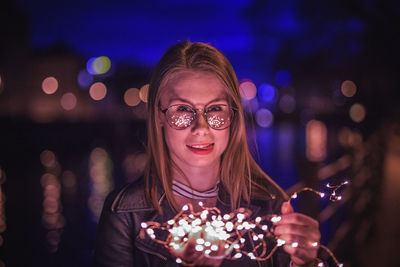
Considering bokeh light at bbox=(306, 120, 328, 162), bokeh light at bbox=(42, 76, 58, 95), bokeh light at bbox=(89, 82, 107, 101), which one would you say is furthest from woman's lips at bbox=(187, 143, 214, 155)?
bokeh light at bbox=(89, 82, 107, 101)

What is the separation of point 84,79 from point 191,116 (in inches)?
1963

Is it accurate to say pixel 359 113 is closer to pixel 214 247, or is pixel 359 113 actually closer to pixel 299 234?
pixel 299 234

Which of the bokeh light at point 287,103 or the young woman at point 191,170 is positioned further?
the bokeh light at point 287,103

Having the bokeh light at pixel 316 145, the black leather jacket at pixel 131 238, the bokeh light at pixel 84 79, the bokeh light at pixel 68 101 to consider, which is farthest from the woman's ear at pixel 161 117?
the bokeh light at pixel 84 79

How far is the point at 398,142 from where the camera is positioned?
1209 cm

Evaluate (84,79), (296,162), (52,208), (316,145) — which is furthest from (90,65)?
(296,162)

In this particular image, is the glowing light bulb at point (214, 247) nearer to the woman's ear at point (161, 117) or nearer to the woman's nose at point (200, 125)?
the woman's nose at point (200, 125)

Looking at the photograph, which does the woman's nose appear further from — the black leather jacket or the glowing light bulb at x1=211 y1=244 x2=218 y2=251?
the glowing light bulb at x1=211 y1=244 x2=218 y2=251

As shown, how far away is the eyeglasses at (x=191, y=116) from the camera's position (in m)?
1.84

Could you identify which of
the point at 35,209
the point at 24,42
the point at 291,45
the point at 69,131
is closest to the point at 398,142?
the point at 291,45

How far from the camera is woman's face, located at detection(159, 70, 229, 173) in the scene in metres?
1.83

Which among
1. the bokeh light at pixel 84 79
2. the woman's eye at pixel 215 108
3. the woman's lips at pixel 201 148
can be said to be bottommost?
the woman's lips at pixel 201 148

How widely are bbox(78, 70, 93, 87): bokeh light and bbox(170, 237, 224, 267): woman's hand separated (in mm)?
48429

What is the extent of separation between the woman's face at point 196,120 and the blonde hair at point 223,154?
0.05m
